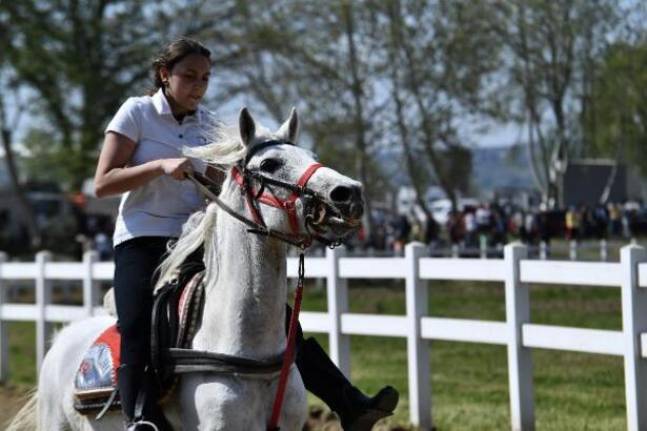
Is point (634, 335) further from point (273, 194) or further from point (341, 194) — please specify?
point (341, 194)

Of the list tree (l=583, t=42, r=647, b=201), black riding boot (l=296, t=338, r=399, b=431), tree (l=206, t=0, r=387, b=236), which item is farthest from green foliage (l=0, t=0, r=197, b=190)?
black riding boot (l=296, t=338, r=399, b=431)

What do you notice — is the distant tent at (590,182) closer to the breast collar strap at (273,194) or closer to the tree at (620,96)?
the tree at (620,96)

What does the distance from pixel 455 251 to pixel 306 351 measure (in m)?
19.8

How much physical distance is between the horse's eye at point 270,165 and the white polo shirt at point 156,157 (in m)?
0.69

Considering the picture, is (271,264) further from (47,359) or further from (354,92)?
(354,92)

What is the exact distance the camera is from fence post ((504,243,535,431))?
9.09 metres

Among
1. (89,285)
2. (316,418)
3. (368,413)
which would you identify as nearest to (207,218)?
(368,413)

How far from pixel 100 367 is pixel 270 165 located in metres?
1.52

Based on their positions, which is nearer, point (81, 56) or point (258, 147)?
point (258, 147)

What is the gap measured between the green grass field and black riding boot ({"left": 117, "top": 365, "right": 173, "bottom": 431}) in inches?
177

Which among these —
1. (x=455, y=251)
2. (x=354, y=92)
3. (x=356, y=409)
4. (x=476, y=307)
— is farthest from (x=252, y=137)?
(x=354, y=92)

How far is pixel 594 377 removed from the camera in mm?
12258

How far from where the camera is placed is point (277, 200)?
524 centimetres

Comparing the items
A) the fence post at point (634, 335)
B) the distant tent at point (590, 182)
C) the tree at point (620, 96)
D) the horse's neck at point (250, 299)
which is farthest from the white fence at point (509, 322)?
the distant tent at point (590, 182)
